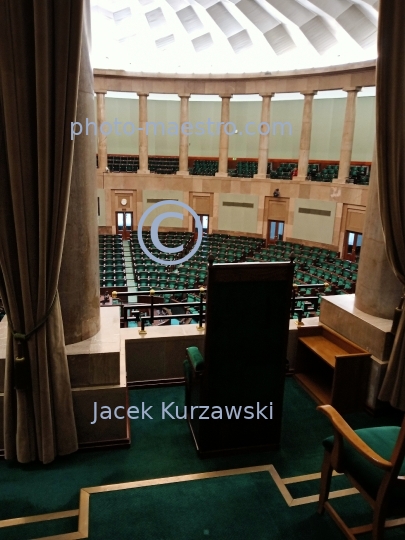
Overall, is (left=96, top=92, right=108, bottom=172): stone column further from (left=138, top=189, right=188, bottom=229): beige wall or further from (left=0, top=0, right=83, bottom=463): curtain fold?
(left=0, top=0, right=83, bottom=463): curtain fold

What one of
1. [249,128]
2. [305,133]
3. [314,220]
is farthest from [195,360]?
[249,128]

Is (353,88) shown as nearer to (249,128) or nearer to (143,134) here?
(249,128)

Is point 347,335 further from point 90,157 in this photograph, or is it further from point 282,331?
point 90,157

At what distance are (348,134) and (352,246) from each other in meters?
4.59

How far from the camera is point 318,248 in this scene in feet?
55.3

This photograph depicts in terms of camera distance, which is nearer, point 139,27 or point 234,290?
point 234,290

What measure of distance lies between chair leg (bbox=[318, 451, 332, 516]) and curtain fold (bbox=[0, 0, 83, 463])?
7.30 feet

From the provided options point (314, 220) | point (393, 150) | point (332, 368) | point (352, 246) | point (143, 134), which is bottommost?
point (332, 368)

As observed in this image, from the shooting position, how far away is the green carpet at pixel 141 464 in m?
3.26

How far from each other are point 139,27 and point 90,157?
17013mm

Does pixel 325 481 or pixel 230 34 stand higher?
pixel 230 34

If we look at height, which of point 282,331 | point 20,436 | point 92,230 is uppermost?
point 92,230

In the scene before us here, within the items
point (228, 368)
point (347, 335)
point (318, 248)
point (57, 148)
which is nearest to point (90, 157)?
point (57, 148)

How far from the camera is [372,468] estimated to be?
9.03ft
